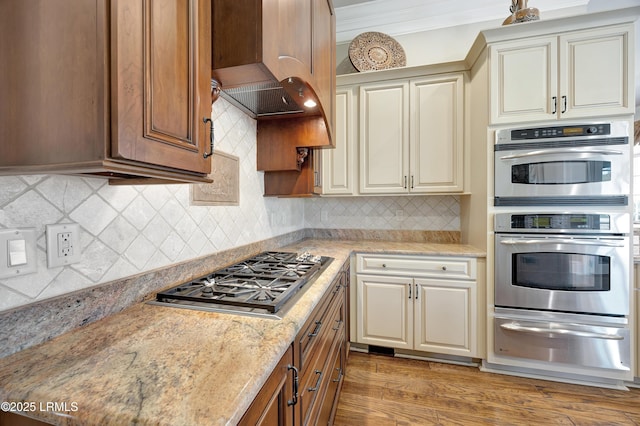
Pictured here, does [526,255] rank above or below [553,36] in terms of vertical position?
below

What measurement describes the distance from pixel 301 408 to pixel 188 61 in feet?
3.58

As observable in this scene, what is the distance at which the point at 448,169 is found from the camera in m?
2.35

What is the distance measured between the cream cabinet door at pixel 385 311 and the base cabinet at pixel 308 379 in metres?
0.71

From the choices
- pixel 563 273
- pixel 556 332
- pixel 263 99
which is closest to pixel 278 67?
pixel 263 99

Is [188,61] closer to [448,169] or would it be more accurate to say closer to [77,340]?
[77,340]

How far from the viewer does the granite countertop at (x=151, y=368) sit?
1.63 feet

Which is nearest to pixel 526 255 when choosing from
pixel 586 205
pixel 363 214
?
pixel 586 205

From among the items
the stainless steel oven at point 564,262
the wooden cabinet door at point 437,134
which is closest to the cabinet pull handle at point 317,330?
the stainless steel oven at point 564,262

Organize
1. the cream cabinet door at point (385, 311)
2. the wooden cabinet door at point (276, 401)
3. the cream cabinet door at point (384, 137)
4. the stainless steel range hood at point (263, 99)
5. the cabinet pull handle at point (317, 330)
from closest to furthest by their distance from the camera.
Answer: the wooden cabinet door at point (276, 401) < the cabinet pull handle at point (317, 330) < the stainless steel range hood at point (263, 99) < the cream cabinet door at point (385, 311) < the cream cabinet door at point (384, 137)

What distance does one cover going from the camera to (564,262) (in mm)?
1896

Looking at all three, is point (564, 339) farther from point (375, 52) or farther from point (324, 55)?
point (375, 52)

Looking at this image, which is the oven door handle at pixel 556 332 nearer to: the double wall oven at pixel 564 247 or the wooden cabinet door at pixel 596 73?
the double wall oven at pixel 564 247

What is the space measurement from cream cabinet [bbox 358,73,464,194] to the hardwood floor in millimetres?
1435

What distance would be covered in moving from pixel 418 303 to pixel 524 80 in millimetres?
1767
